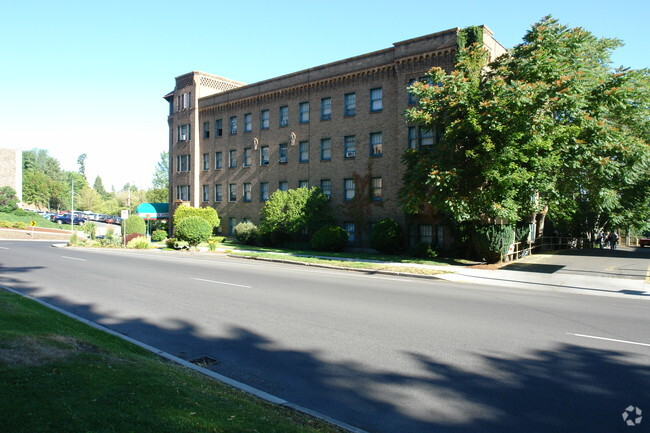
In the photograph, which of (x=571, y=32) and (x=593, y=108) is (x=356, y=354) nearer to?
(x=593, y=108)

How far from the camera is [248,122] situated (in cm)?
4059

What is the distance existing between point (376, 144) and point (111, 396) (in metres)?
27.9

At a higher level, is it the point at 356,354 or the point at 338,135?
the point at 338,135

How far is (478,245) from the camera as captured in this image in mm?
22578

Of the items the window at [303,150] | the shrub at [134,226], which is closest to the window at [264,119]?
the window at [303,150]

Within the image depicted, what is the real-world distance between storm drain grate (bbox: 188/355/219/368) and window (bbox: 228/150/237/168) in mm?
35700

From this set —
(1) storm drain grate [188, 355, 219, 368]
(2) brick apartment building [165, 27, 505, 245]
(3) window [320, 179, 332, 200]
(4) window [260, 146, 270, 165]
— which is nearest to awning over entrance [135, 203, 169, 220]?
(2) brick apartment building [165, 27, 505, 245]

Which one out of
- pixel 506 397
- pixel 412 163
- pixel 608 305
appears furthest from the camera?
pixel 412 163

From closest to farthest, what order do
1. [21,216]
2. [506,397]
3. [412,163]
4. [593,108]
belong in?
[506,397], [593,108], [412,163], [21,216]

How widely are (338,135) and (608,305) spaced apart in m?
23.8

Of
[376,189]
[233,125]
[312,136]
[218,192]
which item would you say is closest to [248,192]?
[218,192]

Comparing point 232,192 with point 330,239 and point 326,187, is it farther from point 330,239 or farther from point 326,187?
point 330,239

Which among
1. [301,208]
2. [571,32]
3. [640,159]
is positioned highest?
[571,32]

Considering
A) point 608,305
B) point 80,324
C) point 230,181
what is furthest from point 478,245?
point 230,181
